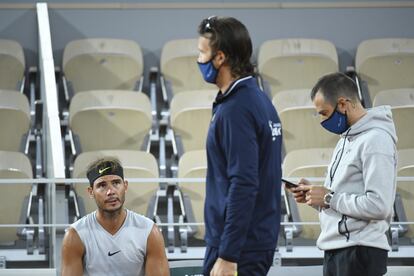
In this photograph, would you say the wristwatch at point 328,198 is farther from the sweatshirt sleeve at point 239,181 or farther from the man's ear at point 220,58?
the man's ear at point 220,58

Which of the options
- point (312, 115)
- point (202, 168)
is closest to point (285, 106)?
point (312, 115)

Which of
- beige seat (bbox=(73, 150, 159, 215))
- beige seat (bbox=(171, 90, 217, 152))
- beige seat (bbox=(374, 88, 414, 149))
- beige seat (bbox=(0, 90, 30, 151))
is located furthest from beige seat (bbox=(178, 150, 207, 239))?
beige seat (bbox=(374, 88, 414, 149))

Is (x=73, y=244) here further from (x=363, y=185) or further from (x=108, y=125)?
(x=108, y=125)

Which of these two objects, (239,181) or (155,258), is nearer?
(239,181)

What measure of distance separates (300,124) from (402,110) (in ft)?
2.29

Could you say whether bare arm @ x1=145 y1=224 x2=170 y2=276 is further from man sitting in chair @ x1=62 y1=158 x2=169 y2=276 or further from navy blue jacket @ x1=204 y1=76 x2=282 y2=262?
navy blue jacket @ x1=204 y1=76 x2=282 y2=262

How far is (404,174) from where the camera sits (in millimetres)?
6184

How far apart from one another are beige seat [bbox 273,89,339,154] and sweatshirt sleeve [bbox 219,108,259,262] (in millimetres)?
3537

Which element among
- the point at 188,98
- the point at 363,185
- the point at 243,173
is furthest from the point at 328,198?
the point at 188,98

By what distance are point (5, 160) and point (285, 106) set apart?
1970 mm

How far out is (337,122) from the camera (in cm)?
363

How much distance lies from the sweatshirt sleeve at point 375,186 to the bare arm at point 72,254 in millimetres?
1340

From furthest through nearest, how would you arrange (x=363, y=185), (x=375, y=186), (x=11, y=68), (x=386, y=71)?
(x=386, y=71)
(x=11, y=68)
(x=363, y=185)
(x=375, y=186)

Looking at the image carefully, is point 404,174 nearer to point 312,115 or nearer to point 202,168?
point 312,115
